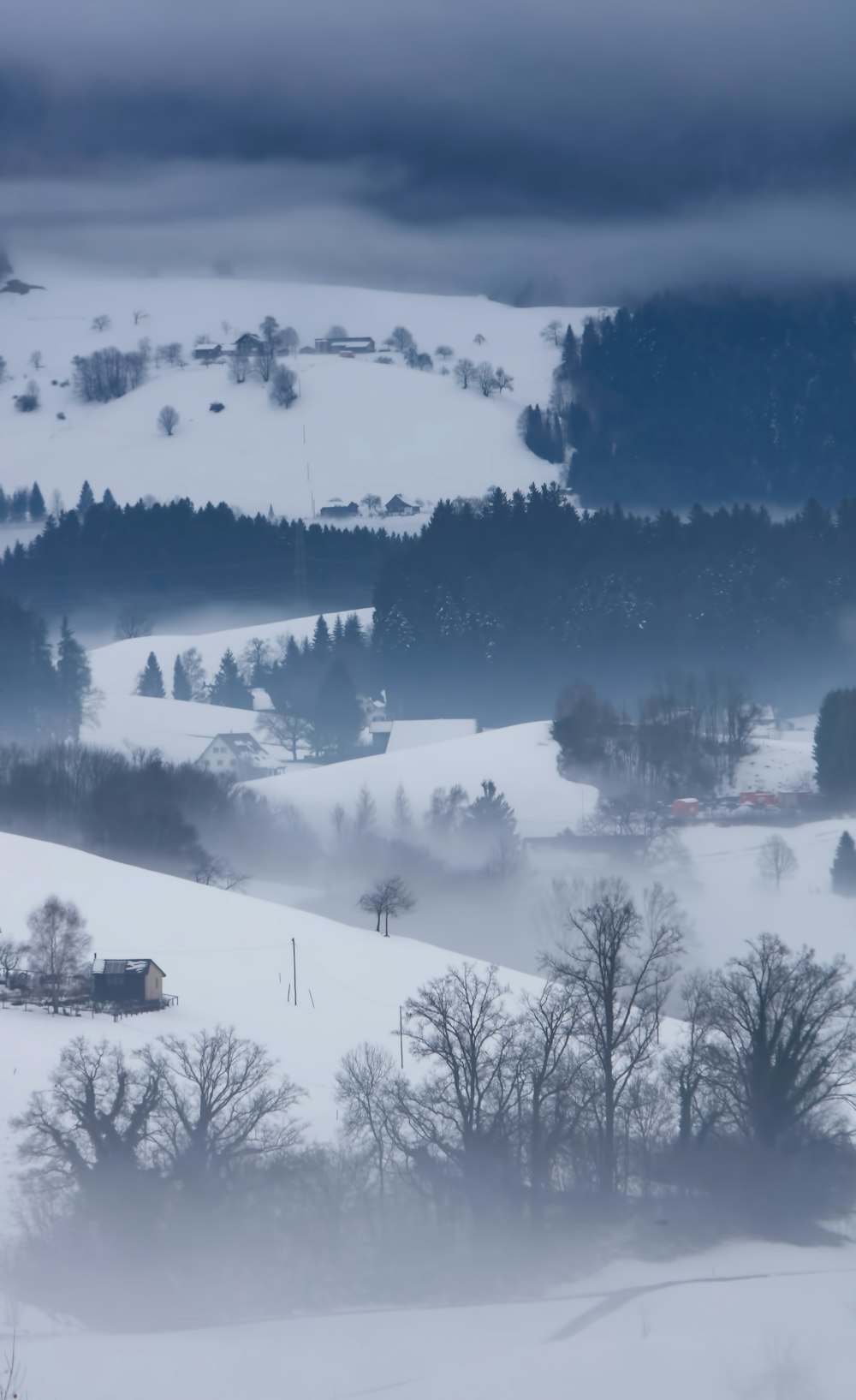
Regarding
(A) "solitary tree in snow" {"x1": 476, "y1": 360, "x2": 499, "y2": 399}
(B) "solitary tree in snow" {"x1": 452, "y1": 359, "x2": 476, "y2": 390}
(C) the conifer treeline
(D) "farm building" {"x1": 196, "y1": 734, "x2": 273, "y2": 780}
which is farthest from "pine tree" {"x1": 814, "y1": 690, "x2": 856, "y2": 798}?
(B) "solitary tree in snow" {"x1": 452, "y1": 359, "x2": 476, "y2": 390}

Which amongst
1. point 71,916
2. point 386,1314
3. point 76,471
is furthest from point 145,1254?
point 76,471

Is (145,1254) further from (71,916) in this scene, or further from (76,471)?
(76,471)

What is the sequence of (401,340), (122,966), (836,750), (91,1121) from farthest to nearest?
1. (401,340)
2. (836,750)
3. (122,966)
4. (91,1121)

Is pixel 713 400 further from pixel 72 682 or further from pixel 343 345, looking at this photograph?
pixel 72 682

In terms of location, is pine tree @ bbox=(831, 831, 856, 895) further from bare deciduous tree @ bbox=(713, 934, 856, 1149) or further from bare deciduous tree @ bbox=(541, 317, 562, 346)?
bare deciduous tree @ bbox=(541, 317, 562, 346)

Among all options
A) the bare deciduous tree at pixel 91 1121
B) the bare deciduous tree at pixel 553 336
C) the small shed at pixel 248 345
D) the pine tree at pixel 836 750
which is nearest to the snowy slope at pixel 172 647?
the pine tree at pixel 836 750

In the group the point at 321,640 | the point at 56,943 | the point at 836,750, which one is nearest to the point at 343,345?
the point at 321,640

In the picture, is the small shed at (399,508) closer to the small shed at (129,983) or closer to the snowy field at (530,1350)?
the small shed at (129,983)
